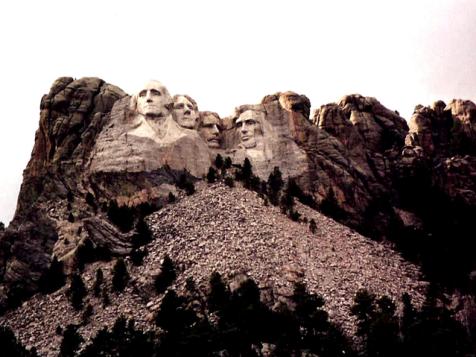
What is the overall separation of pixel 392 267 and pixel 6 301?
25.0 meters

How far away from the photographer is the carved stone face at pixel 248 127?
79875 mm

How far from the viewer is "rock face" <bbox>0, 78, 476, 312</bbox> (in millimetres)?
71312

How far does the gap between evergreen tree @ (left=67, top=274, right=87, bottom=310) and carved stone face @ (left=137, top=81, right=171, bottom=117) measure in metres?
15.4

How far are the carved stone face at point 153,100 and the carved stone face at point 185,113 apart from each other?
1476 millimetres

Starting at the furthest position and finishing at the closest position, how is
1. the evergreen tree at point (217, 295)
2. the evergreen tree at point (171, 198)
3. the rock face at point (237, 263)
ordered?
the evergreen tree at point (171, 198) → the rock face at point (237, 263) → the evergreen tree at point (217, 295)

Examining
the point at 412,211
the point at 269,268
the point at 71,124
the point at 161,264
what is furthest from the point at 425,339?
the point at 71,124

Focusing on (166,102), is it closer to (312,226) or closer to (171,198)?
(171,198)

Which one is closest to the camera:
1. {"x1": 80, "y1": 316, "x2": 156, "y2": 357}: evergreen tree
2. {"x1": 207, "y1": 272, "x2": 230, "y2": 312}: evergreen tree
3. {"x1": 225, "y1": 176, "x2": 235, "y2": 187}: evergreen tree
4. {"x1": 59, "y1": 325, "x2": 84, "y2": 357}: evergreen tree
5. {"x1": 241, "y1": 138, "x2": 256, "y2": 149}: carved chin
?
{"x1": 80, "y1": 316, "x2": 156, "y2": 357}: evergreen tree

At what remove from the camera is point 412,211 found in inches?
3196

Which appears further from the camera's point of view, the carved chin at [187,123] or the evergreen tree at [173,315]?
the carved chin at [187,123]

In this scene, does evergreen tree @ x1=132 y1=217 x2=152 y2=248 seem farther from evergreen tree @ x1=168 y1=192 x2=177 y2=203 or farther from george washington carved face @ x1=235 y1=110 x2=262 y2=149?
george washington carved face @ x1=235 y1=110 x2=262 y2=149

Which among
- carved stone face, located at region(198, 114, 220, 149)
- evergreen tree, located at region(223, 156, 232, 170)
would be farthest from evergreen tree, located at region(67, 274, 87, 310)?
carved stone face, located at region(198, 114, 220, 149)

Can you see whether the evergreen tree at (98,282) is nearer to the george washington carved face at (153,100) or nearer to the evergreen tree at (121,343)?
the evergreen tree at (121,343)

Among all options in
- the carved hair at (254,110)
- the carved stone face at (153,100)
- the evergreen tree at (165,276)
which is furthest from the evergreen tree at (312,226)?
the carved stone face at (153,100)
